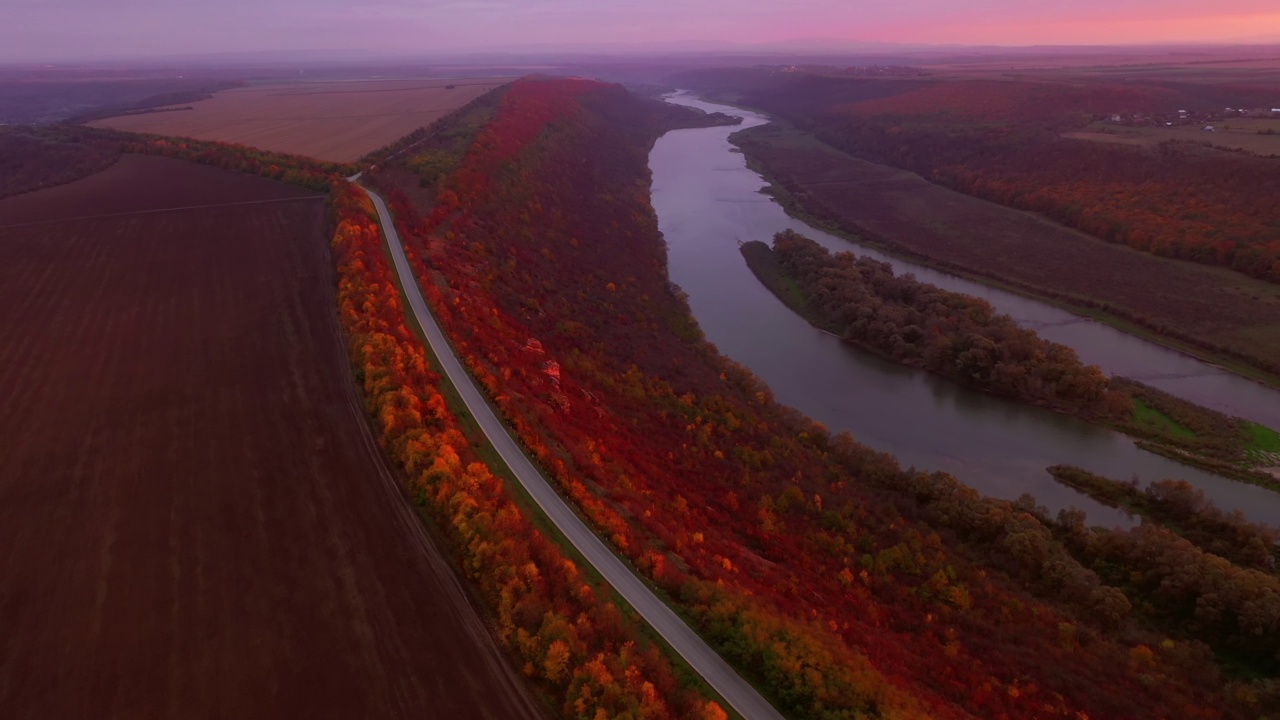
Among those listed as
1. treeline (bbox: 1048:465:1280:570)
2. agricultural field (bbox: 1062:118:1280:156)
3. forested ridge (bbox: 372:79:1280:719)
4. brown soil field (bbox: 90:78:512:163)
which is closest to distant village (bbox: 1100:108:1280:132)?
agricultural field (bbox: 1062:118:1280:156)

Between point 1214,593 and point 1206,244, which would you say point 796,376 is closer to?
point 1214,593

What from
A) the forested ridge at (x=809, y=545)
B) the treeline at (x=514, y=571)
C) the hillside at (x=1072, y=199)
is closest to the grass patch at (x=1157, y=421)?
the hillside at (x=1072, y=199)

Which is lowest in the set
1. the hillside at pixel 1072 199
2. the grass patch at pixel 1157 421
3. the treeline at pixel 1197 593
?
the treeline at pixel 1197 593

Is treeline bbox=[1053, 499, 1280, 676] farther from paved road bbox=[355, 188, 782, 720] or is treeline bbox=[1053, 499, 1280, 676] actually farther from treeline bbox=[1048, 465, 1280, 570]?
paved road bbox=[355, 188, 782, 720]

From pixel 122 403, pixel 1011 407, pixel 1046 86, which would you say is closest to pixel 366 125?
pixel 122 403

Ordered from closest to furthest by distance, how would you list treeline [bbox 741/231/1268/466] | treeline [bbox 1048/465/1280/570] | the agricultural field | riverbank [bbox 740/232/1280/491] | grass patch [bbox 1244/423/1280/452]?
treeline [bbox 1048/465/1280/570] → grass patch [bbox 1244/423/1280/452] → riverbank [bbox 740/232/1280/491] → treeline [bbox 741/231/1268/466] → the agricultural field

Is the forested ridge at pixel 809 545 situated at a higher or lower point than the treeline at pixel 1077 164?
lower

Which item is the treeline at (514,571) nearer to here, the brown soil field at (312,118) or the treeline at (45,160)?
the brown soil field at (312,118)
